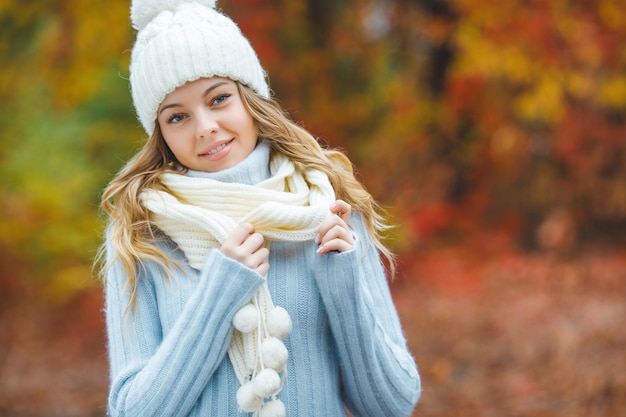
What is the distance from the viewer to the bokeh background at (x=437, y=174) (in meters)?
5.25

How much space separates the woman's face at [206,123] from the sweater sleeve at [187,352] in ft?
0.93

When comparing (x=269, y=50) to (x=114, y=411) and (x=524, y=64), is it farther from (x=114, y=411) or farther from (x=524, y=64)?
(x=114, y=411)

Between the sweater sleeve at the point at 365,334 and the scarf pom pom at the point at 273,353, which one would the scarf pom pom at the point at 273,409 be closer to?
the scarf pom pom at the point at 273,353

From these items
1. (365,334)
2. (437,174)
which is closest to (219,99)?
(365,334)

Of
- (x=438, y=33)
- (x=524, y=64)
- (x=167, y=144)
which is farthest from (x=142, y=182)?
(x=438, y=33)

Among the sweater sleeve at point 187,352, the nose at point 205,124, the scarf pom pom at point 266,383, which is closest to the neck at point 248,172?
the nose at point 205,124

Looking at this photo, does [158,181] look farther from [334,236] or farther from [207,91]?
[334,236]

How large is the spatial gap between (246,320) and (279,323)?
82 mm

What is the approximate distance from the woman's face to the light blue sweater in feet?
0.14

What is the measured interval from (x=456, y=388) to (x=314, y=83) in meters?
3.66

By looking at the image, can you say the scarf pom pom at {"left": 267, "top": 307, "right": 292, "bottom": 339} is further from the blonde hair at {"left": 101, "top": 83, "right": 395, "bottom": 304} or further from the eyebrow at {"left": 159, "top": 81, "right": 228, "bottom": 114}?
the eyebrow at {"left": 159, "top": 81, "right": 228, "bottom": 114}

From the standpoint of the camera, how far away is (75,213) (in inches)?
276

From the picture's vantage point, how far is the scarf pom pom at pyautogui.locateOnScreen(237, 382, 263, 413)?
1.81 metres

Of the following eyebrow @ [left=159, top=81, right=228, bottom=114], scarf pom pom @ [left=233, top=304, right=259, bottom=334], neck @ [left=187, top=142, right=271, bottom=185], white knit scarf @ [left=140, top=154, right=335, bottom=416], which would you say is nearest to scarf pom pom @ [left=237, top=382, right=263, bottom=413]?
white knit scarf @ [left=140, top=154, right=335, bottom=416]
